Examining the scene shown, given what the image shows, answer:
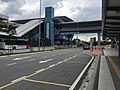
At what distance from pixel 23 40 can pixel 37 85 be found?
171 feet

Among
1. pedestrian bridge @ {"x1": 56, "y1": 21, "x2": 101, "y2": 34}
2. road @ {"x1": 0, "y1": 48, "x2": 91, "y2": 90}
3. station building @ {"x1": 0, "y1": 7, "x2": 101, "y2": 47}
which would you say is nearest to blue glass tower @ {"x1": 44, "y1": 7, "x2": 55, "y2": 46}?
station building @ {"x1": 0, "y1": 7, "x2": 101, "y2": 47}

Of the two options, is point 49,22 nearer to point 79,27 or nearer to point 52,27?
point 52,27

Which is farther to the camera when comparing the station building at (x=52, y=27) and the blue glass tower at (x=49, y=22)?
the blue glass tower at (x=49, y=22)

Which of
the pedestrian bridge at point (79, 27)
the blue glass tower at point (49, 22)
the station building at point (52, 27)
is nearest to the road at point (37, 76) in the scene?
the station building at point (52, 27)

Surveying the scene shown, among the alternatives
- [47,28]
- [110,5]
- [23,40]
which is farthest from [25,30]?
[110,5]

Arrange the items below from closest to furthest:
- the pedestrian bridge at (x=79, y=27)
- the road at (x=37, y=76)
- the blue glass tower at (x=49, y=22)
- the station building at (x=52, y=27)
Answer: the road at (x=37, y=76)
the station building at (x=52, y=27)
the blue glass tower at (x=49, y=22)
the pedestrian bridge at (x=79, y=27)

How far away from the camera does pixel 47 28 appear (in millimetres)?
94188

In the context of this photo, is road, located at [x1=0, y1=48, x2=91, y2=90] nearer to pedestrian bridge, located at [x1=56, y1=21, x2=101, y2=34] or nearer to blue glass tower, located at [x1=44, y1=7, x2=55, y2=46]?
blue glass tower, located at [x1=44, y1=7, x2=55, y2=46]

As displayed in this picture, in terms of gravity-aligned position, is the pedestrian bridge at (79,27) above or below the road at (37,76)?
above

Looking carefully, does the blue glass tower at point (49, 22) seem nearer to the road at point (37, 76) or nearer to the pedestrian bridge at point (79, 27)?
the pedestrian bridge at point (79, 27)

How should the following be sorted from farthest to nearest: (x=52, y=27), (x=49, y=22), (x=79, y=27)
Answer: (x=79, y=27), (x=52, y=27), (x=49, y=22)

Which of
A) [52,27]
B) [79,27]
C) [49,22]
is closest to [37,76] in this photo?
[49,22]

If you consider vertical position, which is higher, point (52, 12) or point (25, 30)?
point (52, 12)

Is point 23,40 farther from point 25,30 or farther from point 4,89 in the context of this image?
point 4,89
